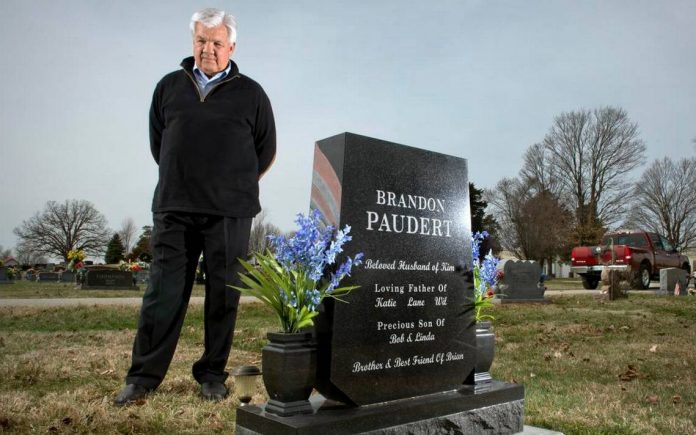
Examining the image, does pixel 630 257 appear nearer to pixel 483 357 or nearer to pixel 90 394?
pixel 483 357

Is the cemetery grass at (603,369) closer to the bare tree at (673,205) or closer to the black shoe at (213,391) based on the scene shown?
the black shoe at (213,391)

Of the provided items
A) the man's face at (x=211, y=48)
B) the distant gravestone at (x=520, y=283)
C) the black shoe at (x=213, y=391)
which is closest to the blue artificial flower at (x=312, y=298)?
the black shoe at (x=213, y=391)

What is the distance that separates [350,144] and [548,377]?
3.59 metres

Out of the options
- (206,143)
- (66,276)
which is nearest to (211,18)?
(206,143)

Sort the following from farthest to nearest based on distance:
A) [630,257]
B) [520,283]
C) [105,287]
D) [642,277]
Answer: [642,277] → [630,257] → [105,287] → [520,283]

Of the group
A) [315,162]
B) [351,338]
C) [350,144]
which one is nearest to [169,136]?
[315,162]

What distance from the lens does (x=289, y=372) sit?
8.27ft

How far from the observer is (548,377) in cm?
529

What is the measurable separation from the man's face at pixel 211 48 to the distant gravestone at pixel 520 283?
1196 cm

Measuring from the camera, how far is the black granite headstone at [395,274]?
9.19 feet

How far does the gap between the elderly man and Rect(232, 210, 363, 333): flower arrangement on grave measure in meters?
1.00

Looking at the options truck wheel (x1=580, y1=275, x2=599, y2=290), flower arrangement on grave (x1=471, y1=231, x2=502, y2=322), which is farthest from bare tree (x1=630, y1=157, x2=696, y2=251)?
flower arrangement on grave (x1=471, y1=231, x2=502, y2=322)

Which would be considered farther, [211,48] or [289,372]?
[211,48]

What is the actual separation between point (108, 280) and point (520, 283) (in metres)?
14.0
